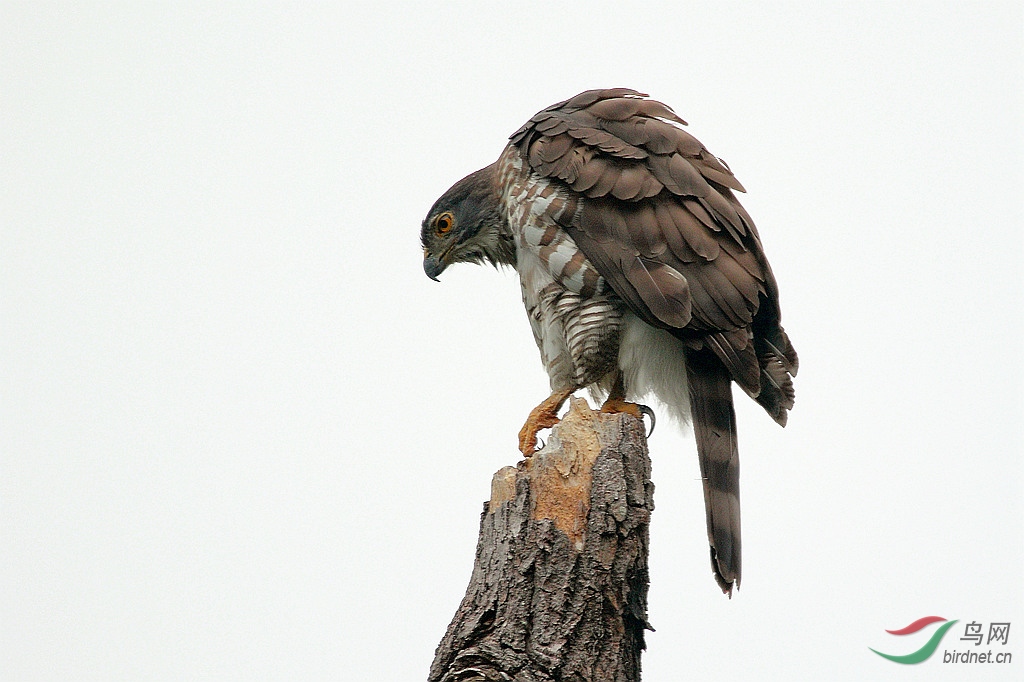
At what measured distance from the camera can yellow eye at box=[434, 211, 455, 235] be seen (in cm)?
578

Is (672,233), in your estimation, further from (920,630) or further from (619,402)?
(920,630)

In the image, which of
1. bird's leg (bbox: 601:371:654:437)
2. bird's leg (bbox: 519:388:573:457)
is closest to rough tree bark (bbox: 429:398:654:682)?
bird's leg (bbox: 519:388:573:457)

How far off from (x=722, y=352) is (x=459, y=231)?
1936 millimetres

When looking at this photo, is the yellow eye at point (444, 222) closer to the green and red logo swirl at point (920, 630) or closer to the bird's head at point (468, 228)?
the bird's head at point (468, 228)

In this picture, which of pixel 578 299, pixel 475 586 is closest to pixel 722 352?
pixel 578 299

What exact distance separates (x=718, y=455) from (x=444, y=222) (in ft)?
7.51

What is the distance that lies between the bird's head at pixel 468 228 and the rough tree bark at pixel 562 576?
6.82 feet

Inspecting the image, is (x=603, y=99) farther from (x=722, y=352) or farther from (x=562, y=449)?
(x=562, y=449)

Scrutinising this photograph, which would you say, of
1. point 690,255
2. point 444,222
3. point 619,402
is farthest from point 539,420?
point 444,222

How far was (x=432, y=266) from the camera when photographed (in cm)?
597

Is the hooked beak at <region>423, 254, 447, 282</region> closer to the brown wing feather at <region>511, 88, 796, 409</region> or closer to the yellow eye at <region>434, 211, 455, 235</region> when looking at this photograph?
the yellow eye at <region>434, 211, 455, 235</region>

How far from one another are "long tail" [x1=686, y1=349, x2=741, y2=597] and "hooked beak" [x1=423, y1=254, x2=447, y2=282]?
6.15ft

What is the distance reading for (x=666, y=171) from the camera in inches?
191

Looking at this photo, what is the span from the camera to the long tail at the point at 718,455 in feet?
13.8
